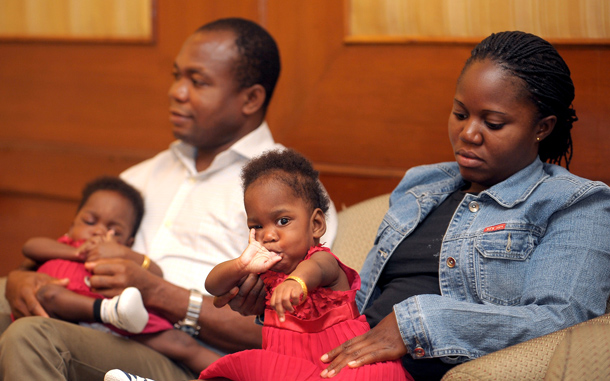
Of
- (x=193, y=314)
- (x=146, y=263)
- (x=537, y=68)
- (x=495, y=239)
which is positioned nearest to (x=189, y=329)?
(x=193, y=314)

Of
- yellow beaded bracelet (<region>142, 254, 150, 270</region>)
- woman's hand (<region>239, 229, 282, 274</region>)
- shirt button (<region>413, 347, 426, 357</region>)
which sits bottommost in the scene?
shirt button (<region>413, 347, 426, 357</region>)

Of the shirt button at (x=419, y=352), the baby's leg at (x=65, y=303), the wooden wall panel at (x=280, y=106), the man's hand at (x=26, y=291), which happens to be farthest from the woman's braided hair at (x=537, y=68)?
the man's hand at (x=26, y=291)

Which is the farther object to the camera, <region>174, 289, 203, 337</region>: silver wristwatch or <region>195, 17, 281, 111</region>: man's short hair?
<region>195, 17, 281, 111</region>: man's short hair

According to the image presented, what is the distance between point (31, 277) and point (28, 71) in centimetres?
154

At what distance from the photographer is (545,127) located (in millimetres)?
1465

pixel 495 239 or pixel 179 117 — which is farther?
pixel 179 117

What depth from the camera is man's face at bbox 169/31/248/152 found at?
82.0 inches

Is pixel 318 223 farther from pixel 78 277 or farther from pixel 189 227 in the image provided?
pixel 78 277

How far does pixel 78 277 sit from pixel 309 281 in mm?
978

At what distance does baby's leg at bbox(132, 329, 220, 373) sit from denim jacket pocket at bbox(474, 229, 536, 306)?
83 centimetres

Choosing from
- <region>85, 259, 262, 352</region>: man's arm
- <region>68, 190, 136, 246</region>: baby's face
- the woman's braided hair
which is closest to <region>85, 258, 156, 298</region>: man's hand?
<region>85, 259, 262, 352</region>: man's arm

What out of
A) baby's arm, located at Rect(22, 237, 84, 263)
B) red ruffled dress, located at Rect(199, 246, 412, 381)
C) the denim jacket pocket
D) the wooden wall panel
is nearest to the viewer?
red ruffled dress, located at Rect(199, 246, 412, 381)

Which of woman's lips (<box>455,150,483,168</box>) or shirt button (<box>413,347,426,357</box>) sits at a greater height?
woman's lips (<box>455,150,483,168</box>)

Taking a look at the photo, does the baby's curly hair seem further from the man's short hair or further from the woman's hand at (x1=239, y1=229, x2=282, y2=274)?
the man's short hair
